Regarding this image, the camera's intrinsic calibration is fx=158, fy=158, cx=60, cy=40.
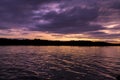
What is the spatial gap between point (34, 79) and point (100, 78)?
10778mm

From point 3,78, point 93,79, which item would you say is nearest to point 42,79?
point 3,78

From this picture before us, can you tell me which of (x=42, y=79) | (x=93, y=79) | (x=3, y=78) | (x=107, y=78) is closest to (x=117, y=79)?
(x=107, y=78)

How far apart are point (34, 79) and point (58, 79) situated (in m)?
3.63

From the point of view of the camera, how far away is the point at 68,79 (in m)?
24.5

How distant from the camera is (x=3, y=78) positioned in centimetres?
Answer: 2341

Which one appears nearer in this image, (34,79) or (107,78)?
(34,79)

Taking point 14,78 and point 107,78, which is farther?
point 107,78

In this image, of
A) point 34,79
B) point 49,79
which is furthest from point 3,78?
point 49,79

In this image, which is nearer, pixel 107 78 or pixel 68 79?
pixel 68 79

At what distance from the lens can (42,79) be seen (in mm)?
23781

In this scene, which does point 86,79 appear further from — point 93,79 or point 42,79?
point 42,79

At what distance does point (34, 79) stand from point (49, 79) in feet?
7.45

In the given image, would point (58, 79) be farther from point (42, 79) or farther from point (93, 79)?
point (93, 79)

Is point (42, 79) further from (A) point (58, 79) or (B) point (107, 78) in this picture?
(B) point (107, 78)
